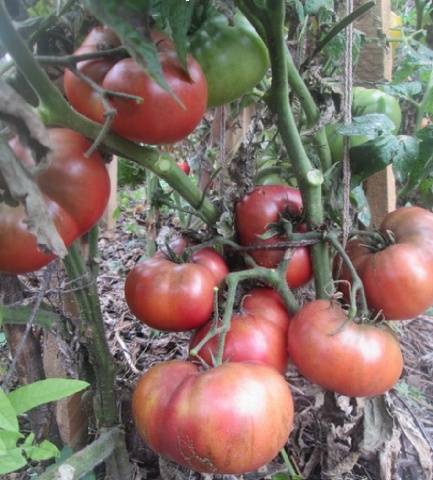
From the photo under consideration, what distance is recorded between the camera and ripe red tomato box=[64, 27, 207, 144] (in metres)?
0.52

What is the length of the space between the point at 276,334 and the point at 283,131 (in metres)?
0.30

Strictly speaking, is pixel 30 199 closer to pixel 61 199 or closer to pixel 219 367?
pixel 61 199

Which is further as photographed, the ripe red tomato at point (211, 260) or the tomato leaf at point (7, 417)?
the ripe red tomato at point (211, 260)

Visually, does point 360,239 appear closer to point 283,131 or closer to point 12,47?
point 283,131

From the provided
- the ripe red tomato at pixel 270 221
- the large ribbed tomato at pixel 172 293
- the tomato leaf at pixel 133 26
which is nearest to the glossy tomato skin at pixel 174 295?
the large ribbed tomato at pixel 172 293

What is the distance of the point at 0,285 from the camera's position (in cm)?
80

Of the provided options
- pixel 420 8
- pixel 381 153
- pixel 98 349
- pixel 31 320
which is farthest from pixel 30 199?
pixel 420 8

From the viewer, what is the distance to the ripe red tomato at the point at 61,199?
497mm

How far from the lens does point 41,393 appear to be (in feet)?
1.92

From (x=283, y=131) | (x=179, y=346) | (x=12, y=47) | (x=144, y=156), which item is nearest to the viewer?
(x=12, y=47)

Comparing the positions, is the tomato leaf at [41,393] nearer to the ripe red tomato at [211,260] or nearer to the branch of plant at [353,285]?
the ripe red tomato at [211,260]

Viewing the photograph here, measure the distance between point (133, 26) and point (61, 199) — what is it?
0.19 meters

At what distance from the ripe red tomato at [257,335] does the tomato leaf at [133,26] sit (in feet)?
1.19

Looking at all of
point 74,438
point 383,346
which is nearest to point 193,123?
point 383,346
